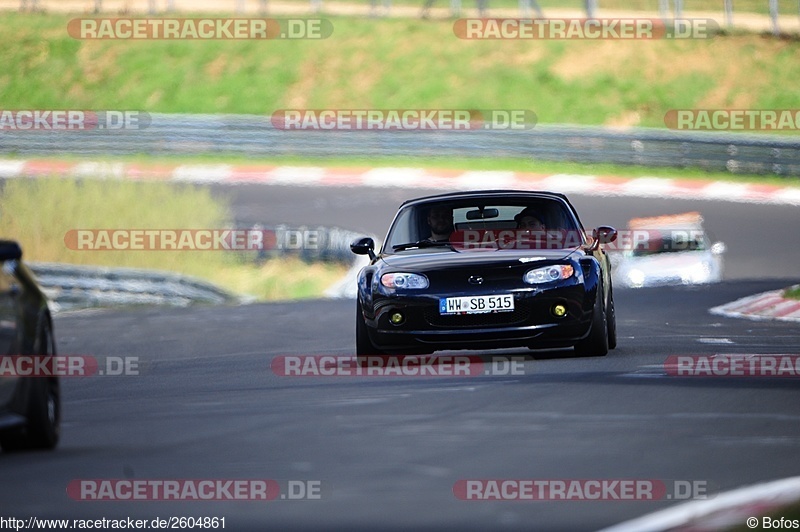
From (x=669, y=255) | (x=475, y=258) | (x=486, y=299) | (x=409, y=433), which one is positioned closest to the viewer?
(x=409, y=433)

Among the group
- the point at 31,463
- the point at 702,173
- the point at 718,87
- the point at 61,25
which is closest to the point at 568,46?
the point at 718,87

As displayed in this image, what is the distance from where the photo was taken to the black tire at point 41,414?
313 inches

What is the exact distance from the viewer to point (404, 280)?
11.6 meters

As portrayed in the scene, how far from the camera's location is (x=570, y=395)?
982 centimetres

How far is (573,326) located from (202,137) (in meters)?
22.2

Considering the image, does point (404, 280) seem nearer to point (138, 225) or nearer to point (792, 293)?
point (792, 293)

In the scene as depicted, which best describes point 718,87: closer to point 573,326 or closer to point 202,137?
point 202,137

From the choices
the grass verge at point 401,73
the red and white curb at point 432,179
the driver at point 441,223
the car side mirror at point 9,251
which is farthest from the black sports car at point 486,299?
the grass verge at point 401,73

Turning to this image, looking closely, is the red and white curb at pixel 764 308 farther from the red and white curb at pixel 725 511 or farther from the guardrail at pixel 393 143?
the guardrail at pixel 393 143

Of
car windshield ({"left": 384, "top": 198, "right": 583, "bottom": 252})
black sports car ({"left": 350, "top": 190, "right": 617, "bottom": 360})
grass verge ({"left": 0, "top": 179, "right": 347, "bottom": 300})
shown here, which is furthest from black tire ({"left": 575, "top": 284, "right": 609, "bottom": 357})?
grass verge ({"left": 0, "top": 179, "right": 347, "bottom": 300})

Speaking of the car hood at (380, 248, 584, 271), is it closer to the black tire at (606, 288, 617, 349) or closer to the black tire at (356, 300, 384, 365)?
the black tire at (356, 300, 384, 365)

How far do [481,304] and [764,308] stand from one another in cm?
742

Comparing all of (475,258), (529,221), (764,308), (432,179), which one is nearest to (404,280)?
(475,258)

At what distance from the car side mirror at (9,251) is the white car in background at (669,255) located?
1769 cm
